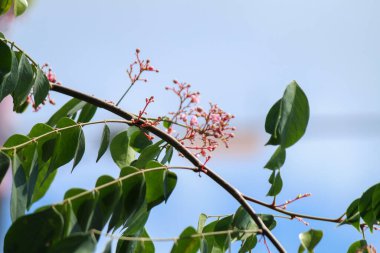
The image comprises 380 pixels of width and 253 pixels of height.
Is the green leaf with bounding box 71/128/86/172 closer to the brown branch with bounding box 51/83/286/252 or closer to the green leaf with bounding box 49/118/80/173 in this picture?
the green leaf with bounding box 49/118/80/173

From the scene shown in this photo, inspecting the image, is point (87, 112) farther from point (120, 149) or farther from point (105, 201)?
point (105, 201)

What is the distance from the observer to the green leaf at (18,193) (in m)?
0.91

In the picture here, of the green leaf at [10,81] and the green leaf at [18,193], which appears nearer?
the green leaf at [18,193]

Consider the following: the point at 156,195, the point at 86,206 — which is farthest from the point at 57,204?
the point at 156,195

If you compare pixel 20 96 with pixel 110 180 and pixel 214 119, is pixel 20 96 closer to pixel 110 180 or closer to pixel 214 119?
pixel 110 180

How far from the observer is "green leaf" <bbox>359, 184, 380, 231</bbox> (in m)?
1.09

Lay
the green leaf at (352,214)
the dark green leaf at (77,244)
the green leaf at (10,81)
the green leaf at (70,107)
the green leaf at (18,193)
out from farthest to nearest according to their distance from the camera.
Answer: the green leaf at (70,107), the green leaf at (352,214), the green leaf at (10,81), the green leaf at (18,193), the dark green leaf at (77,244)

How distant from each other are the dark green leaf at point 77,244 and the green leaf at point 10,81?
34cm

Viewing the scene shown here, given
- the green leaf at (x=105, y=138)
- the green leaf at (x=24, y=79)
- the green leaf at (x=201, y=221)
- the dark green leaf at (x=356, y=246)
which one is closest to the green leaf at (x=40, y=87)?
the green leaf at (x=24, y=79)

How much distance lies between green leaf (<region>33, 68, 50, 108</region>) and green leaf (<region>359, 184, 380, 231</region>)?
56 centimetres

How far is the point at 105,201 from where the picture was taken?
0.95m

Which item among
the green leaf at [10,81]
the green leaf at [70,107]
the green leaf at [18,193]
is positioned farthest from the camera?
the green leaf at [70,107]

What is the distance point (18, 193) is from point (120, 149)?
35 cm

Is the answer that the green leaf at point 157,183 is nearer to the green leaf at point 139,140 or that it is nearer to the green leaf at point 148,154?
the green leaf at point 148,154
